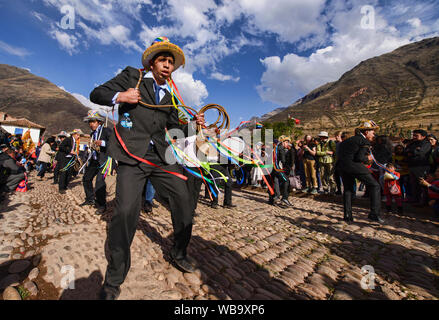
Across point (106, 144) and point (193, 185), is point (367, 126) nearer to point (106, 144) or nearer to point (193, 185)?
point (193, 185)

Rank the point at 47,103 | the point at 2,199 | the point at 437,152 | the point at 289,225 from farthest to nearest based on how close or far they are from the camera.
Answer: the point at 47,103, the point at 437,152, the point at 2,199, the point at 289,225

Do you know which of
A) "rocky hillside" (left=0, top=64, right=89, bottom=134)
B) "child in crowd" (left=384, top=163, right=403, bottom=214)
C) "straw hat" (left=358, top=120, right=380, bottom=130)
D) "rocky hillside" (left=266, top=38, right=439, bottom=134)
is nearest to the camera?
"straw hat" (left=358, top=120, right=380, bottom=130)

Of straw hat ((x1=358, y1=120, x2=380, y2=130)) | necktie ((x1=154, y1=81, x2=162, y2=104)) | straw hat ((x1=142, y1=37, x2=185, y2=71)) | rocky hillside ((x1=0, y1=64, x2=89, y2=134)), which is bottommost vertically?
necktie ((x1=154, y1=81, x2=162, y2=104))

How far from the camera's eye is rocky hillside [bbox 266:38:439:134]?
61.6 m

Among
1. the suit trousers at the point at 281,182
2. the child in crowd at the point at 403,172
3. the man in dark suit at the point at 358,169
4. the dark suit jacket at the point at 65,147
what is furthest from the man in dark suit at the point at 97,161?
the child in crowd at the point at 403,172

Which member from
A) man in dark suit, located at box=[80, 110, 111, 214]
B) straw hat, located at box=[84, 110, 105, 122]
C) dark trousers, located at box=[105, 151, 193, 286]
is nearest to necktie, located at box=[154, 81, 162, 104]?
dark trousers, located at box=[105, 151, 193, 286]

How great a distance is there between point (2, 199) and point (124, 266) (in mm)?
Result: 5334

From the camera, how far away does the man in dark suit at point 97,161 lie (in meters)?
4.65

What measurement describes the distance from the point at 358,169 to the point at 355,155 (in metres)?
0.34

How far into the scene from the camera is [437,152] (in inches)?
237

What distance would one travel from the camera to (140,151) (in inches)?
83.8

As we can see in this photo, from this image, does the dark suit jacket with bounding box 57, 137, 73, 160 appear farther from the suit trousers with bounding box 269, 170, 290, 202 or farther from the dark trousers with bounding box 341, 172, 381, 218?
the dark trousers with bounding box 341, 172, 381, 218
